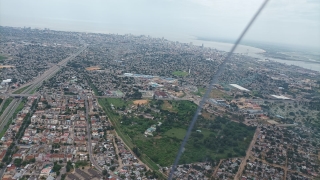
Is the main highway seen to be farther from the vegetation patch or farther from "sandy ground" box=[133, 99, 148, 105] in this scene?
"sandy ground" box=[133, 99, 148, 105]

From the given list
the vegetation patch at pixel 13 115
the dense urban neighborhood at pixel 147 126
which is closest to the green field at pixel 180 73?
the dense urban neighborhood at pixel 147 126

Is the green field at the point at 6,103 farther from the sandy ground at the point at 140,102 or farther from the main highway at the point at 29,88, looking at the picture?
the sandy ground at the point at 140,102

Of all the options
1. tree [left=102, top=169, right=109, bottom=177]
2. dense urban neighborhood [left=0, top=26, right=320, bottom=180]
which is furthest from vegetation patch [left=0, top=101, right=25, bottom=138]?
tree [left=102, top=169, right=109, bottom=177]

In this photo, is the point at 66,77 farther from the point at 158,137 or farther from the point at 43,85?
the point at 158,137

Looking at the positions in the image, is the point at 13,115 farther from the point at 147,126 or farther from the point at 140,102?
the point at 140,102

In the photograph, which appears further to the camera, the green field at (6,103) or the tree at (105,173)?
the green field at (6,103)

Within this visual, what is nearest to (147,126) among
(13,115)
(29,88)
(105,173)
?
(105,173)

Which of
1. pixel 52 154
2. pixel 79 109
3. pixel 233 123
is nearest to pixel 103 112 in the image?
pixel 79 109
